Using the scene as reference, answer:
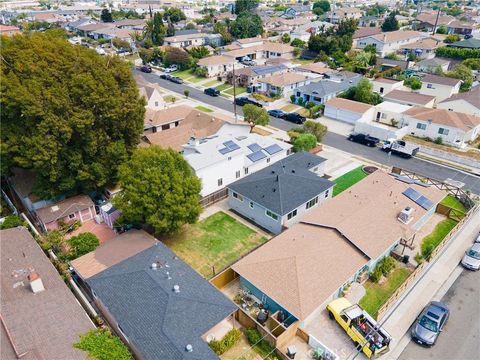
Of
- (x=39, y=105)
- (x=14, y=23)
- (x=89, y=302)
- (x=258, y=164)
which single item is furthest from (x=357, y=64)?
(x=14, y=23)

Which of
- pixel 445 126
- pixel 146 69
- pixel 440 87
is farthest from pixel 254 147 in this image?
pixel 146 69

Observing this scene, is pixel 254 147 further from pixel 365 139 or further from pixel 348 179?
pixel 365 139

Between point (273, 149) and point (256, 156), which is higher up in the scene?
point (256, 156)

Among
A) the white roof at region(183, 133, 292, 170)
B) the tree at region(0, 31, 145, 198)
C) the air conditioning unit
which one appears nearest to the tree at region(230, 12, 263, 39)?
the white roof at region(183, 133, 292, 170)

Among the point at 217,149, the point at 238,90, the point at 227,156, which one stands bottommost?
the point at 238,90

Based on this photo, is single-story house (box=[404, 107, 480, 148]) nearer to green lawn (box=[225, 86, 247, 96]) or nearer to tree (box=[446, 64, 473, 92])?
tree (box=[446, 64, 473, 92])

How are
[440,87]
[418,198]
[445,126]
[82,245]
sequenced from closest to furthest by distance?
[82,245], [418,198], [445,126], [440,87]

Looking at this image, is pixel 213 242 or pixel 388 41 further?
pixel 388 41
